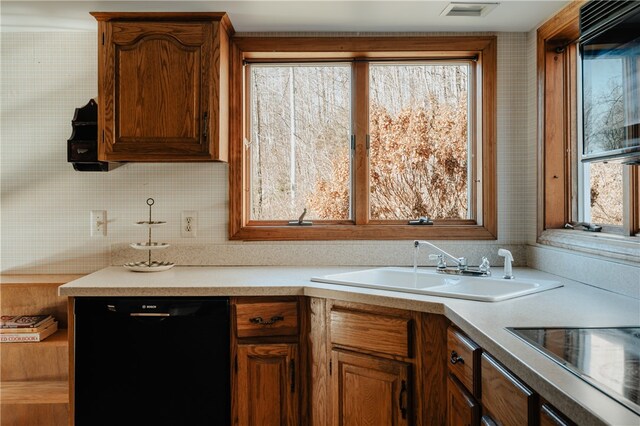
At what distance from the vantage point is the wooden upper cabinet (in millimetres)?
2230

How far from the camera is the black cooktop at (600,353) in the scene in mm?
903

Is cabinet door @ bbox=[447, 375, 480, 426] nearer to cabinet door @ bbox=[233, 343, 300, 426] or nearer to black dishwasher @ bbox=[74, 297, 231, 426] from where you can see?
cabinet door @ bbox=[233, 343, 300, 426]

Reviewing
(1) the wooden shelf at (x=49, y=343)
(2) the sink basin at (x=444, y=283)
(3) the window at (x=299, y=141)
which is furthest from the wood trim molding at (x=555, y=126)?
(1) the wooden shelf at (x=49, y=343)

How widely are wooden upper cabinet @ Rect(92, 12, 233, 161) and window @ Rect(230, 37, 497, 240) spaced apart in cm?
35

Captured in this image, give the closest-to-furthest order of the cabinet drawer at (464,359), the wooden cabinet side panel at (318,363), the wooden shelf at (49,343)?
the cabinet drawer at (464,359) → the wooden cabinet side panel at (318,363) → the wooden shelf at (49,343)

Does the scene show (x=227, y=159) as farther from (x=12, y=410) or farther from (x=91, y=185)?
(x=12, y=410)

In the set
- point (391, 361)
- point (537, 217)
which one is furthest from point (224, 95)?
point (537, 217)

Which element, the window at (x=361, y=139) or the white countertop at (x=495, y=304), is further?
the window at (x=361, y=139)

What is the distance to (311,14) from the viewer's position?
90.8 inches

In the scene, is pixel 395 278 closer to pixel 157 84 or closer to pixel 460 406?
pixel 460 406

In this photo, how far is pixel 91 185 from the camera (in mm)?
2566

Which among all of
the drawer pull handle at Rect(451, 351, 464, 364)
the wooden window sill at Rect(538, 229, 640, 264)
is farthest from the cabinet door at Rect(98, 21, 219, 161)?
the wooden window sill at Rect(538, 229, 640, 264)

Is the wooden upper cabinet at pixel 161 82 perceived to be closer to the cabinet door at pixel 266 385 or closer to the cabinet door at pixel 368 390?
the cabinet door at pixel 266 385

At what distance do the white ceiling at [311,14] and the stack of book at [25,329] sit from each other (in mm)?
1467
